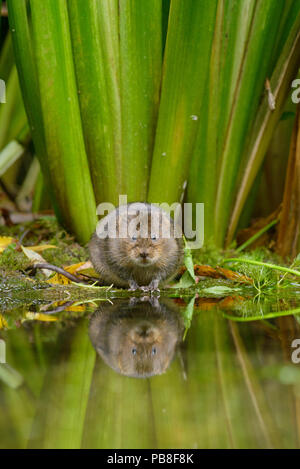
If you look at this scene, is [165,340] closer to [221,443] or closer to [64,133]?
[221,443]

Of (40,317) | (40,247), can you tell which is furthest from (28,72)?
(40,317)

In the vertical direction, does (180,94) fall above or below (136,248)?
above

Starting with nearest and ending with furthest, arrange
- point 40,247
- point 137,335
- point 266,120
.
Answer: point 137,335
point 40,247
point 266,120

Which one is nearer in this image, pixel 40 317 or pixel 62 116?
pixel 40 317

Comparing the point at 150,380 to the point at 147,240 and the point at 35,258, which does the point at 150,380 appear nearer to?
the point at 147,240

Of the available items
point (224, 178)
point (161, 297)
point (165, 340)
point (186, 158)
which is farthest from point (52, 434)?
point (224, 178)

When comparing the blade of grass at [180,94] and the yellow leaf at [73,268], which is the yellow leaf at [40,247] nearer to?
Answer: the yellow leaf at [73,268]

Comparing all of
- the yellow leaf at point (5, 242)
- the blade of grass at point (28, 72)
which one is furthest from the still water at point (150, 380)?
the blade of grass at point (28, 72)

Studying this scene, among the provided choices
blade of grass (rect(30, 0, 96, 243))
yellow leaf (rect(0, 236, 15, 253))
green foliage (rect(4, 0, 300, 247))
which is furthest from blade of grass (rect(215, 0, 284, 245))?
yellow leaf (rect(0, 236, 15, 253))
